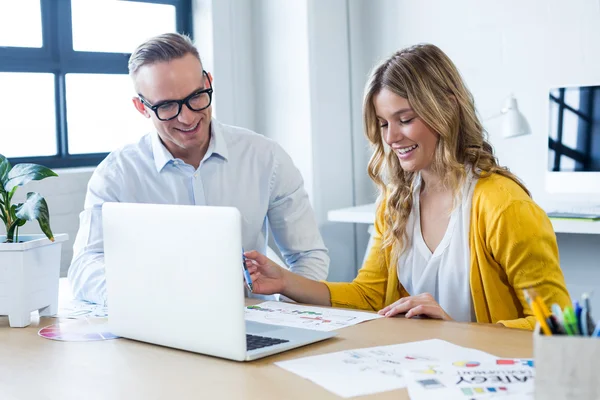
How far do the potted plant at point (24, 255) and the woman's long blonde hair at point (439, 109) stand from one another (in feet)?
2.56

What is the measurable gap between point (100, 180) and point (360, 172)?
2.22 m

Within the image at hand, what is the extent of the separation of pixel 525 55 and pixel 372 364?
258 centimetres

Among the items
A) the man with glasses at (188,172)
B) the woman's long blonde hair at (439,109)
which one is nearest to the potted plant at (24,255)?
the man with glasses at (188,172)

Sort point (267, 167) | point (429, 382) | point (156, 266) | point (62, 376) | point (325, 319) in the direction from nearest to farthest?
point (429, 382), point (62, 376), point (156, 266), point (325, 319), point (267, 167)

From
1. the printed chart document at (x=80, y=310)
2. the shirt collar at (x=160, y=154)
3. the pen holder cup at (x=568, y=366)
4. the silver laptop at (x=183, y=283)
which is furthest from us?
the shirt collar at (x=160, y=154)

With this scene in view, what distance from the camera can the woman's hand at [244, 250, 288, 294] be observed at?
1.78 metres

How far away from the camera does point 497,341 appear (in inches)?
54.6

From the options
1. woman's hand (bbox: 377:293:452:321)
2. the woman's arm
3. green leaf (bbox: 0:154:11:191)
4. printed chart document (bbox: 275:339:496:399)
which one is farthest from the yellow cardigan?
green leaf (bbox: 0:154:11:191)

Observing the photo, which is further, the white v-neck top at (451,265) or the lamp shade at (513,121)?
the lamp shade at (513,121)

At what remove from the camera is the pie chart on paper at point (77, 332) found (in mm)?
1553

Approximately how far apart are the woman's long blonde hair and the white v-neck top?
0.03 meters

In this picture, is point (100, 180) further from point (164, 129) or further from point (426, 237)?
point (426, 237)

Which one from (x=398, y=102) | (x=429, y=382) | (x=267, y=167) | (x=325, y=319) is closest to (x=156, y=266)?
(x=325, y=319)

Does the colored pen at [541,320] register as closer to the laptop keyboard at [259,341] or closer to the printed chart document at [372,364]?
the printed chart document at [372,364]
